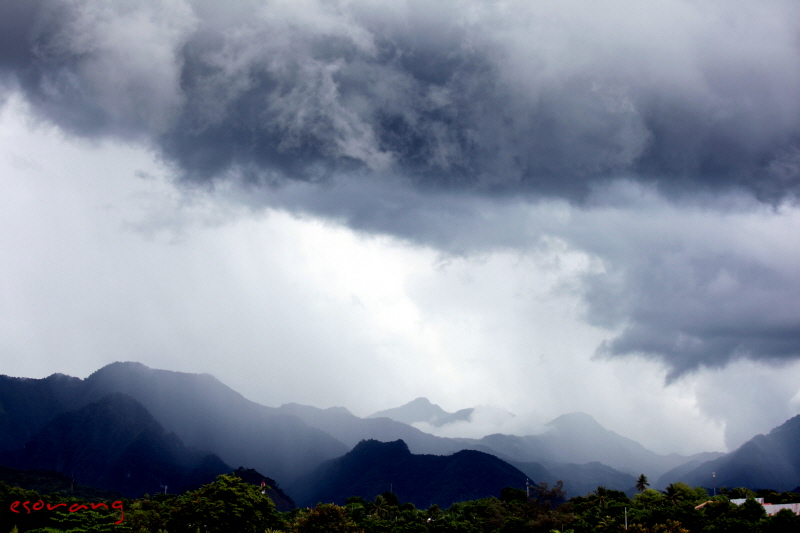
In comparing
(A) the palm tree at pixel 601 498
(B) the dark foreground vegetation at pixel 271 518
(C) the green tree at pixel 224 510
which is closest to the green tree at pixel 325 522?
(B) the dark foreground vegetation at pixel 271 518

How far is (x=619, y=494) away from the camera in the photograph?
144125 mm

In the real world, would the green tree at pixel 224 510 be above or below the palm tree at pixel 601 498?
above

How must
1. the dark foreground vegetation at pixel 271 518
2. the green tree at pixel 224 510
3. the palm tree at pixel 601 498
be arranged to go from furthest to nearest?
the palm tree at pixel 601 498 < the green tree at pixel 224 510 < the dark foreground vegetation at pixel 271 518

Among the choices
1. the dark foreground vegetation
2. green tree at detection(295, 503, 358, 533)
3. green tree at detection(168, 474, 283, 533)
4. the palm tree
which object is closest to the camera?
the dark foreground vegetation

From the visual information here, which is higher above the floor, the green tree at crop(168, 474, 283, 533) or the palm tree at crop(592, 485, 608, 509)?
the green tree at crop(168, 474, 283, 533)

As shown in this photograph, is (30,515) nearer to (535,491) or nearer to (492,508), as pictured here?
(492,508)

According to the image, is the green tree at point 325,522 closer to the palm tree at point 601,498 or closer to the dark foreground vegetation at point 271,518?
the dark foreground vegetation at point 271,518

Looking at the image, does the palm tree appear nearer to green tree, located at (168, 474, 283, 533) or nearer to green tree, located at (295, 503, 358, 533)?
green tree, located at (295, 503, 358, 533)

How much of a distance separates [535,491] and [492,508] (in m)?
31.9

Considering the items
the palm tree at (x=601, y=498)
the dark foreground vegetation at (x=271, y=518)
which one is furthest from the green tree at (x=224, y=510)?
the palm tree at (x=601, y=498)

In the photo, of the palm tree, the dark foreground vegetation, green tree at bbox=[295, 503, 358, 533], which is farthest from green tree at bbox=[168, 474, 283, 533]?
the palm tree

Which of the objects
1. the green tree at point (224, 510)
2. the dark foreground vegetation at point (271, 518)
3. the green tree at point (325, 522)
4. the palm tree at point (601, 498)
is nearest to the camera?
the dark foreground vegetation at point (271, 518)

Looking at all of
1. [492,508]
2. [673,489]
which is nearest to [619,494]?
[673,489]

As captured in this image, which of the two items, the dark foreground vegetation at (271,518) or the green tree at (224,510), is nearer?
the dark foreground vegetation at (271,518)
